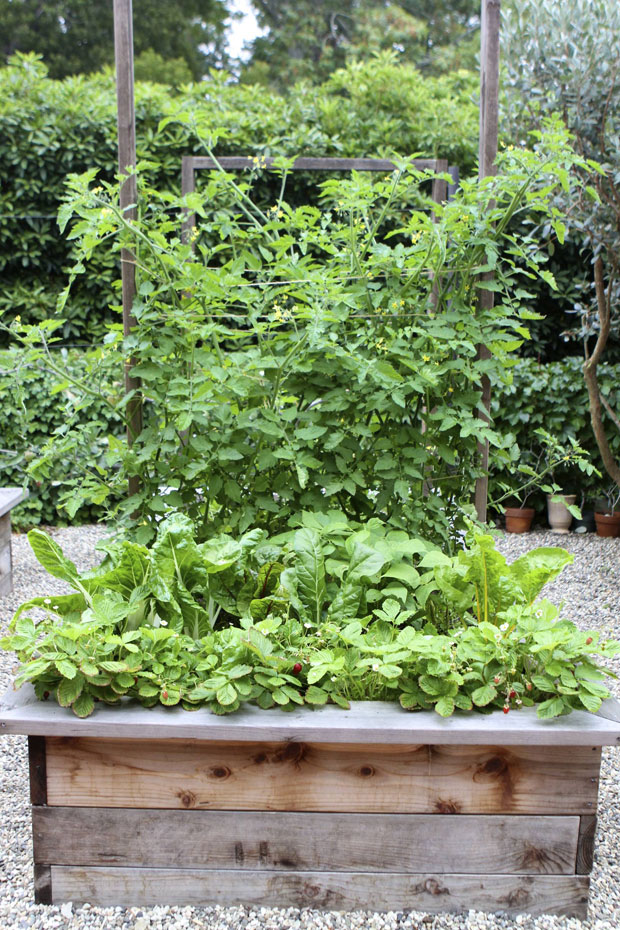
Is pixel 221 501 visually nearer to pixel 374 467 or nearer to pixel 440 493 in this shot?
pixel 374 467

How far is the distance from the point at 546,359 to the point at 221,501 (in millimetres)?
4544

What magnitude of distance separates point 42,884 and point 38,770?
251mm

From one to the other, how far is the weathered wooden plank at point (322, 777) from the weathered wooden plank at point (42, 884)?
0.59 feet

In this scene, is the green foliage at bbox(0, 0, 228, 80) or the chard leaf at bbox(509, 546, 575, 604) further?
the green foliage at bbox(0, 0, 228, 80)

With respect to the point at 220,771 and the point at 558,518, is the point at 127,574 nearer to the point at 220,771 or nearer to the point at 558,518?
the point at 220,771

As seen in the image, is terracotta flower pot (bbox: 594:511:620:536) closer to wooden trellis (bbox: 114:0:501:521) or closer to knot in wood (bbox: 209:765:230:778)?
wooden trellis (bbox: 114:0:501:521)

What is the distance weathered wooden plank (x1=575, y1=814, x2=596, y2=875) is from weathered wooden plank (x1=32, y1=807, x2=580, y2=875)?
12 millimetres

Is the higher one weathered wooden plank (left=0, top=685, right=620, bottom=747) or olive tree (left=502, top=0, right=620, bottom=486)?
olive tree (left=502, top=0, right=620, bottom=486)

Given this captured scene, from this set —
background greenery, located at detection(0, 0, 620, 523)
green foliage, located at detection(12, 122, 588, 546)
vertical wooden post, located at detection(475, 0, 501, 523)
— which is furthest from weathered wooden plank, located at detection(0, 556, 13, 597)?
vertical wooden post, located at detection(475, 0, 501, 523)

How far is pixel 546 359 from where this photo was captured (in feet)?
20.6

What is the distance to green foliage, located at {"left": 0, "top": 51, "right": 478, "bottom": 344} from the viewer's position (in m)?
5.69

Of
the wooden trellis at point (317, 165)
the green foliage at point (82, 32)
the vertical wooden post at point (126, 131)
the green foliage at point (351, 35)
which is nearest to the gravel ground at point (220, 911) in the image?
the vertical wooden post at point (126, 131)

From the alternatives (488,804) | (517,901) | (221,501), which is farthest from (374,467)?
(517,901)

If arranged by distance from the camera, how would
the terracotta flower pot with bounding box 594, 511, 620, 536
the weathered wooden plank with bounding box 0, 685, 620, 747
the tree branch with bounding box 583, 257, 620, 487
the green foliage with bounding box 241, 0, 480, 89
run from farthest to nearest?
the green foliage with bounding box 241, 0, 480, 89 < the terracotta flower pot with bounding box 594, 511, 620, 536 < the tree branch with bounding box 583, 257, 620, 487 < the weathered wooden plank with bounding box 0, 685, 620, 747
